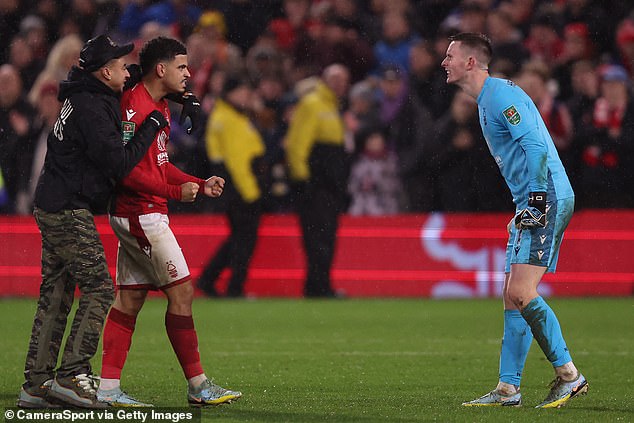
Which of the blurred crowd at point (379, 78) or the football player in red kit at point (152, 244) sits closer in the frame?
the football player in red kit at point (152, 244)

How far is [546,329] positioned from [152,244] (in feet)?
7.26

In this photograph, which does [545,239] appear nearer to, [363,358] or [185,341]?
[185,341]

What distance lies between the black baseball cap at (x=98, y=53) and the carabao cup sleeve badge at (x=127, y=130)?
1.10ft

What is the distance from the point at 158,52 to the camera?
6859 millimetres

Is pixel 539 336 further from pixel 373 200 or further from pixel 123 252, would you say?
pixel 373 200

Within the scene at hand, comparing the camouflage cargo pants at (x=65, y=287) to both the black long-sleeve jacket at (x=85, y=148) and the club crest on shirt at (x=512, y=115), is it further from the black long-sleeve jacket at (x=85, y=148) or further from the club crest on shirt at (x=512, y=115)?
the club crest on shirt at (x=512, y=115)

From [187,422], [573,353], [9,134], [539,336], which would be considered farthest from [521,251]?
[9,134]

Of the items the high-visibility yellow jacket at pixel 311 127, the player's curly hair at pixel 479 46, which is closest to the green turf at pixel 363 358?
the high-visibility yellow jacket at pixel 311 127

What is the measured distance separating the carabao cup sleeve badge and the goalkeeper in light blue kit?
1907 mm

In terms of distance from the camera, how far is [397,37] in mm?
16703

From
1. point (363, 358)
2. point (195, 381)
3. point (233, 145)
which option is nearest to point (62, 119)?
point (195, 381)

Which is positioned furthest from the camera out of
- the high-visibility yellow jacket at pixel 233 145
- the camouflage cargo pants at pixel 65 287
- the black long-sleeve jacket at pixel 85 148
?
the high-visibility yellow jacket at pixel 233 145

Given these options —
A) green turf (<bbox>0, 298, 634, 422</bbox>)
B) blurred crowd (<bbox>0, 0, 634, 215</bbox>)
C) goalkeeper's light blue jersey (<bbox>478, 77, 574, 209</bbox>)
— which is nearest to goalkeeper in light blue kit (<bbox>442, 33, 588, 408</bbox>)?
goalkeeper's light blue jersey (<bbox>478, 77, 574, 209</bbox>)

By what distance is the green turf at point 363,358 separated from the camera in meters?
6.95
